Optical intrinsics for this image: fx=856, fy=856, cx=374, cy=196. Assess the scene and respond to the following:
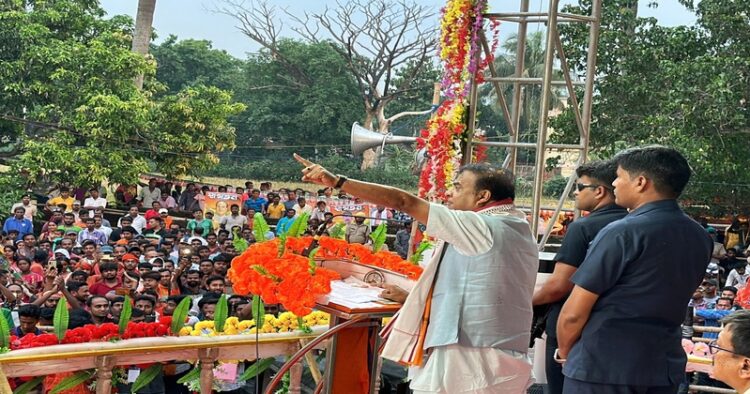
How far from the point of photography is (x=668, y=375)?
2.91m

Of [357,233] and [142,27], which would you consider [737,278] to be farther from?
[142,27]

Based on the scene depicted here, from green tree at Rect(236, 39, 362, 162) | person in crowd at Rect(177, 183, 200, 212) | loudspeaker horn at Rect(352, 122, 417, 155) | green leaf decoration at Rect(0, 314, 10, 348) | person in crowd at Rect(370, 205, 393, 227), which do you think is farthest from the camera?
green tree at Rect(236, 39, 362, 162)

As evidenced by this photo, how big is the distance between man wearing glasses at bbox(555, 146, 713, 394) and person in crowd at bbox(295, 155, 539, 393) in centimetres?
19

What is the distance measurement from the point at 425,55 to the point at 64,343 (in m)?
25.1

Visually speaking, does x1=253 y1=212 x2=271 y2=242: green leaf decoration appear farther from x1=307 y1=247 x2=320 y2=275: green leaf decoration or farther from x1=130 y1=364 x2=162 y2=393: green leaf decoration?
x1=130 y1=364 x2=162 y2=393: green leaf decoration

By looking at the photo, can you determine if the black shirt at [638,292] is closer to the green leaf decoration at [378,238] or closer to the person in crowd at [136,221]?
the green leaf decoration at [378,238]

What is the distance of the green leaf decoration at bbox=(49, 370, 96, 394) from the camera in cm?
383

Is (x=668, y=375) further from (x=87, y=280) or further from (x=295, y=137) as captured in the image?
(x=295, y=137)

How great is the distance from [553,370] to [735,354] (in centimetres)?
125

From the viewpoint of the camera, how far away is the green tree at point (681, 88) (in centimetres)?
1389

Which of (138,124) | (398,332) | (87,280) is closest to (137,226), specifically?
(138,124)

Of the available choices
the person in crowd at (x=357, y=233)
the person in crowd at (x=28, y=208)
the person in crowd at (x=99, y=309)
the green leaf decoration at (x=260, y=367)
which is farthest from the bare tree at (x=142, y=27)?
the green leaf decoration at (x=260, y=367)

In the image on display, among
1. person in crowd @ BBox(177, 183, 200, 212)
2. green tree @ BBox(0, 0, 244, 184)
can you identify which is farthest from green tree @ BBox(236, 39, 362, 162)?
person in crowd @ BBox(177, 183, 200, 212)

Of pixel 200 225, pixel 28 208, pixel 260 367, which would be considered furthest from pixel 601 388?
pixel 28 208
